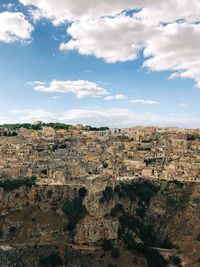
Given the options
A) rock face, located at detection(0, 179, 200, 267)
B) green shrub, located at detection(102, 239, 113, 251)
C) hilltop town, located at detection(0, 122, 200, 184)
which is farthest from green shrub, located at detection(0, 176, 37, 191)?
green shrub, located at detection(102, 239, 113, 251)

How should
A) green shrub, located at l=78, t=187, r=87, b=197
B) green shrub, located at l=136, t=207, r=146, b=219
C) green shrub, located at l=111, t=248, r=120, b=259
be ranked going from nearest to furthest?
green shrub, located at l=111, t=248, r=120, b=259, green shrub, located at l=78, t=187, r=87, b=197, green shrub, located at l=136, t=207, r=146, b=219

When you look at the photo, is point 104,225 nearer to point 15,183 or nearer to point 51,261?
point 51,261

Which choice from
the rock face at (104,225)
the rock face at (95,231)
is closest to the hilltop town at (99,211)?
the rock face at (104,225)

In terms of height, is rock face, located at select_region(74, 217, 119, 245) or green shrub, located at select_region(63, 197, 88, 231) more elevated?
green shrub, located at select_region(63, 197, 88, 231)

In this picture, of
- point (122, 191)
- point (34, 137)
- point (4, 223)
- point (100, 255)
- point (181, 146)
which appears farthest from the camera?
point (34, 137)

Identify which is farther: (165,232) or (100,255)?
(165,232)

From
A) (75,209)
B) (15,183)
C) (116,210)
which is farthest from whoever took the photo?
(15,183)

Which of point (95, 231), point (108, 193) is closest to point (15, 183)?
point (108, 193)

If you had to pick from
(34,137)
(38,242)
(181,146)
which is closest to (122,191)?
(38,242)

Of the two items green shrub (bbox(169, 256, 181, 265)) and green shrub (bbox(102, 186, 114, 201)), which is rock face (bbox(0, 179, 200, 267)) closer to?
green shrub (bbox(102, 186, 114, 201))

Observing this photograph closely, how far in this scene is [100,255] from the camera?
47.4m

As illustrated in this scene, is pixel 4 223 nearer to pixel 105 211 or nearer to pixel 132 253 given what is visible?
pixel 105 211

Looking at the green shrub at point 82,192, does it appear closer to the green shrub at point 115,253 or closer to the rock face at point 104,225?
the rock face at point 104,225

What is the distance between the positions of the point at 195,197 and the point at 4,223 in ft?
73.6
